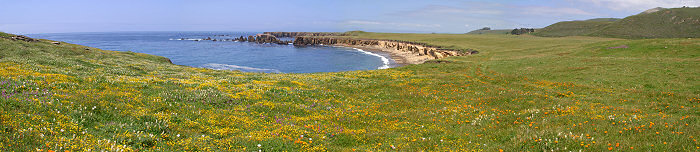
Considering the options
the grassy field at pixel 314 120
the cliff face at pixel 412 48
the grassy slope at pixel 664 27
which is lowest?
the grassy field at pixel 314 120

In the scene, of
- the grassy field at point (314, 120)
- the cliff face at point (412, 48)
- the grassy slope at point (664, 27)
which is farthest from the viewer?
the grassy slope at point (664, 27)

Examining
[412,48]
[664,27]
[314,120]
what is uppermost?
[664,27]

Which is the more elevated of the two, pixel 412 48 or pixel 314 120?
pixel 412 48

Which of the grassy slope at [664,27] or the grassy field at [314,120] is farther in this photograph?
the grassy slope at [664,27]

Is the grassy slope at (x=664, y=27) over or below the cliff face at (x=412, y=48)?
over

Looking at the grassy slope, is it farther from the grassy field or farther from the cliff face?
the grassy field

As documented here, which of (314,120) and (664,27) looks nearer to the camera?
(314,120)

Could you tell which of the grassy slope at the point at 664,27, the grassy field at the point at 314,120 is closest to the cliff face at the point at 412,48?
the grassy field at the point at 314,120

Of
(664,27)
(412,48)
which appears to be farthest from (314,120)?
(664,27)

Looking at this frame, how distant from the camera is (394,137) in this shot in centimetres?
1098

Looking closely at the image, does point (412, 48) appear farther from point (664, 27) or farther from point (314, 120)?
point (664, 27)

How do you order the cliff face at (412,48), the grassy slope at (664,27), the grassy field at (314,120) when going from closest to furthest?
the grassy field at (314,120)
the cliff face at (412,48)
the grassy slope at (664,27)

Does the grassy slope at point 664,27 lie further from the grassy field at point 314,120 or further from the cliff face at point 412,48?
the grassy field at point 314,120

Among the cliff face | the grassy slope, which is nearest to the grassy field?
the cliff face
